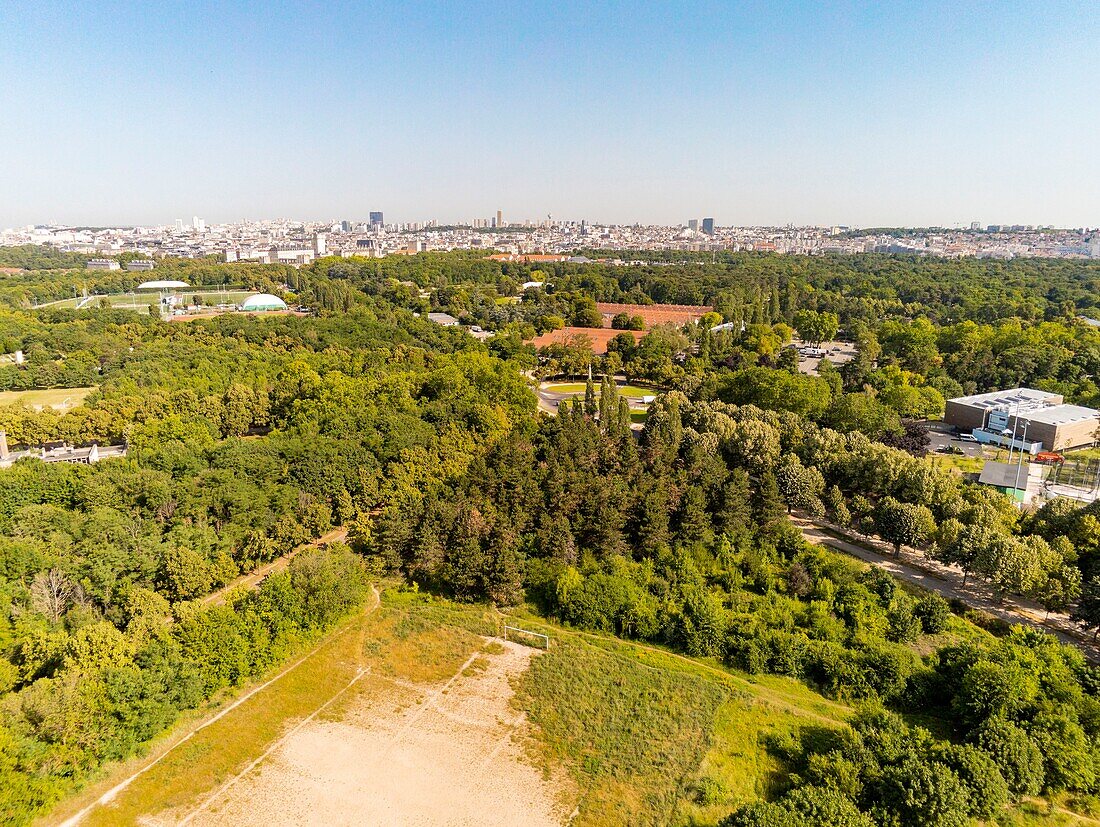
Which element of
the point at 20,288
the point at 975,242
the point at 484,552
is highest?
the point at 975,242

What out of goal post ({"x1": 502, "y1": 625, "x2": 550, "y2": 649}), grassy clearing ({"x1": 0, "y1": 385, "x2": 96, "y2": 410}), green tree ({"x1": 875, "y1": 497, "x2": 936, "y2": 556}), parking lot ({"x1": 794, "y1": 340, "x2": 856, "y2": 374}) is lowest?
goal post ({"x1": 502, "y1": 625, "x2": 550, "y2": 649})

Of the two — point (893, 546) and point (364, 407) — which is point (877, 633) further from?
point (364, 407)

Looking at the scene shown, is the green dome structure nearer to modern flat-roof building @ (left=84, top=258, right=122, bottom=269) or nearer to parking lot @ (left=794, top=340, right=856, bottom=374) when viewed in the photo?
modern flat-roof building @ (left=84, top=258, right=122, bottom=269)

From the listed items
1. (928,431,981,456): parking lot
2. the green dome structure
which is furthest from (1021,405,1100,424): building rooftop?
the green dome structure

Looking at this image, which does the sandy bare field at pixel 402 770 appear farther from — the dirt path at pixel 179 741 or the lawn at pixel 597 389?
the lawn at pixel 597 389

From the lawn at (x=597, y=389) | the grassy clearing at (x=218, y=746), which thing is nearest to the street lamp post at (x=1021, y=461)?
the lawn at (x=597, y=389)

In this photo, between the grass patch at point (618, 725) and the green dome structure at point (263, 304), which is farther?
the green dome structure at point (263, 304)

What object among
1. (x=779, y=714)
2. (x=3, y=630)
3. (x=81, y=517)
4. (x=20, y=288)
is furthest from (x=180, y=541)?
(x=20, y=288)
